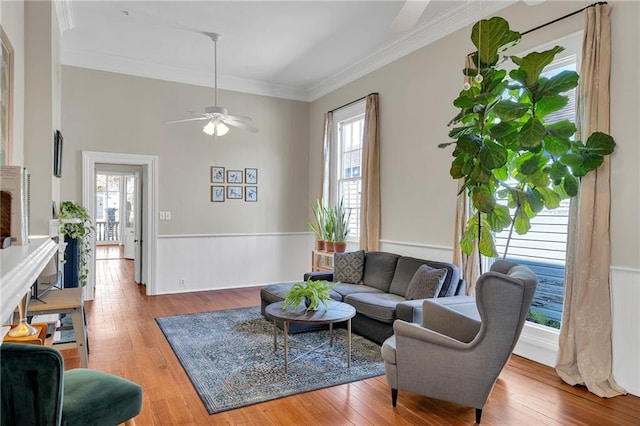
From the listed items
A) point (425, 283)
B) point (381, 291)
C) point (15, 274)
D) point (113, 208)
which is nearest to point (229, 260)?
point (381, 291)

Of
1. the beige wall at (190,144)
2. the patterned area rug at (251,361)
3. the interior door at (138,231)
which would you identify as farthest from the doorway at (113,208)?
the patterned area rug at (251,361)

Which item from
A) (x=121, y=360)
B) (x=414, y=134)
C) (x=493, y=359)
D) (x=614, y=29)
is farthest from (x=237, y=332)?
(x=614, y=29)

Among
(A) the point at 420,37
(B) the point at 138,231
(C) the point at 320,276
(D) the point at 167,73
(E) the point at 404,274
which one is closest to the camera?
(E) the point at 404,274

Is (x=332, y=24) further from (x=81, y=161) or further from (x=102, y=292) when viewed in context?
(x=102, y=292)

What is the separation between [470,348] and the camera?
2520mm

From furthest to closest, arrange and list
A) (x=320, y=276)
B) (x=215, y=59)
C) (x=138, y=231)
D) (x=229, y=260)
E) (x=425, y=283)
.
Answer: (x=138, y=231)
(x=229, y=260)
(x=215, y=59)
(x=320, y=276)
(x=425, y=283)

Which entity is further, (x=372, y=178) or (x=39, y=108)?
(x=372, y=178)

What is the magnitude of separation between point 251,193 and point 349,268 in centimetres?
273

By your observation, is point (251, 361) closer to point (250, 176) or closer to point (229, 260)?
point (229, 260)

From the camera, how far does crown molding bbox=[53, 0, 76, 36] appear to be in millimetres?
4148

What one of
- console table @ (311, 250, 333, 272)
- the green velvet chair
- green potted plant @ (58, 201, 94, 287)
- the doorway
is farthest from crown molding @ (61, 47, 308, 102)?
the doorway

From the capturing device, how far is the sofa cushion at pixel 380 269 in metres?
4.81

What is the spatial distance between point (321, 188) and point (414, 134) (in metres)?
2.29

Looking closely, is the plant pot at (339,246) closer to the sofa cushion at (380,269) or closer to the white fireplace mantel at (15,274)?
the sofa cushion at (380,269)
